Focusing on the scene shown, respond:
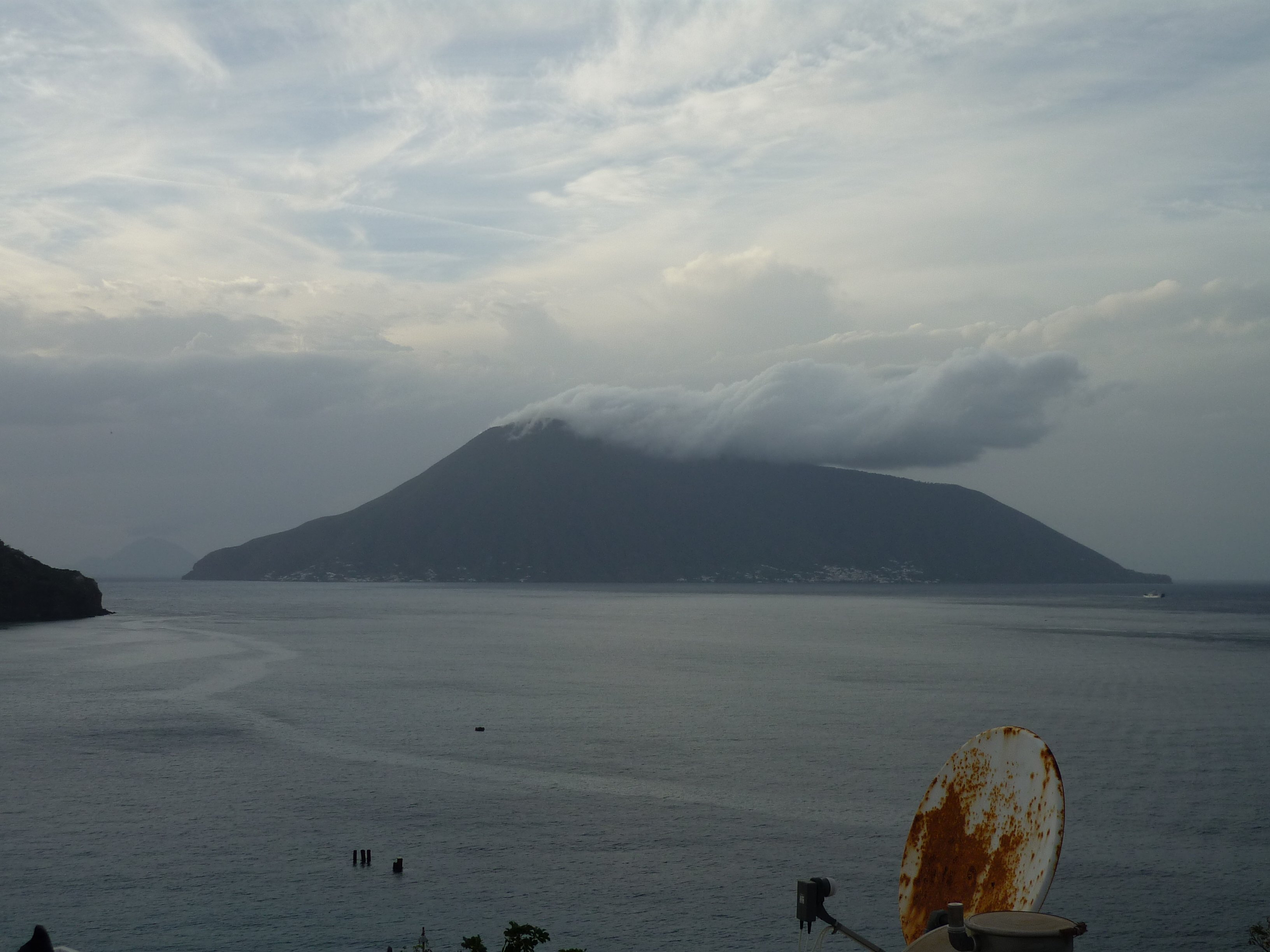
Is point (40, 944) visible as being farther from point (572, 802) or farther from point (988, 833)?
point (572, 802)

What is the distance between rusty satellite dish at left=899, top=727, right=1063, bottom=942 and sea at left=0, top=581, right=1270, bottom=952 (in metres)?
24.5

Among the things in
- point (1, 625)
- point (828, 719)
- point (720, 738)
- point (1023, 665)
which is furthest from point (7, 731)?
point (1, 625)

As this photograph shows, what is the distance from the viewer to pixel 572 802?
55.3m

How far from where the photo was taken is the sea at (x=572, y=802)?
131 feet

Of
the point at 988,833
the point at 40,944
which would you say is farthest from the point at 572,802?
the point at 40,944

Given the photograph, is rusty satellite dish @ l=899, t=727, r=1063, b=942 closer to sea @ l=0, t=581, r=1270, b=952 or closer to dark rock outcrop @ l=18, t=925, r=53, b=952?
dark rock outcrop @ l=18, t=925, r=53, b=952

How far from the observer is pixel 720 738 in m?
75.7

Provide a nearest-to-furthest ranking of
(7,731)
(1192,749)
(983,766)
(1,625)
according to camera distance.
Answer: (983,766)
(1192,749)
(7,731)
(1,625)

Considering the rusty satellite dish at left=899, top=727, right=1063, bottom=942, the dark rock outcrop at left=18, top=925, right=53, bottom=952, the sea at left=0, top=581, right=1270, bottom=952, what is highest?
the rusty satellite dish at left=899, top=727, right=1063, bottom=942

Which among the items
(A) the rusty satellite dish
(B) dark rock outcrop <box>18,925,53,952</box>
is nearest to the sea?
(A) the rusty satellite dish

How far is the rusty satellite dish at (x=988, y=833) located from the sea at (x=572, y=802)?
24489mm

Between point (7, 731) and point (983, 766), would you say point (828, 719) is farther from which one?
point (983, 766)

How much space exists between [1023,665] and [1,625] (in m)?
171

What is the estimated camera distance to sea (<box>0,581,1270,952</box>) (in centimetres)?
3978
